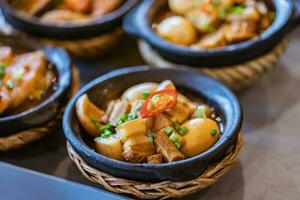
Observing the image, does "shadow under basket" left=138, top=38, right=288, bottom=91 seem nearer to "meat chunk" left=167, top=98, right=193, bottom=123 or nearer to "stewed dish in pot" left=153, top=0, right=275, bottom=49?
"stewed dish in pot" left=153, top=0, right=275, bottom=49

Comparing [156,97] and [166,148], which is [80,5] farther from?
[166,148]

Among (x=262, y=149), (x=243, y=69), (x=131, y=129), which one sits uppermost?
(x=131, y=129)

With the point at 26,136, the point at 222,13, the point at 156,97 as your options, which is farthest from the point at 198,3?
the point at 26,136

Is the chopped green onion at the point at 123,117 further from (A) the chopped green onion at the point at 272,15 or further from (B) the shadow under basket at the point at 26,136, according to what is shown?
(A) the chopped green onion at the point at 272,15

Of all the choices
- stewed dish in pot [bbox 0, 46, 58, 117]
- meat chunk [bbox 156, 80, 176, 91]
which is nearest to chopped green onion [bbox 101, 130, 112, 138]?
meat chunk [bbox 156, 80, 176, 91]

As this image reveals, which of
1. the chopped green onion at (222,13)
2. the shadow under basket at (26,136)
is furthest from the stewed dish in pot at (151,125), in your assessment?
the chopped green onion at (222,13)

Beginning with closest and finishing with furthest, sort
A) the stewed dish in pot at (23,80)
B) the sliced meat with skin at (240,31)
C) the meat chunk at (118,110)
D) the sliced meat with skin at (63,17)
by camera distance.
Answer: the meat chunk at (118,110), the stewed dish in pot at (23,80), the sliced meat with skin at (240,31), the sliced meat with skin at (63,17)

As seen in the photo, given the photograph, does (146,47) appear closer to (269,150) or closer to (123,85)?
(123,85)
